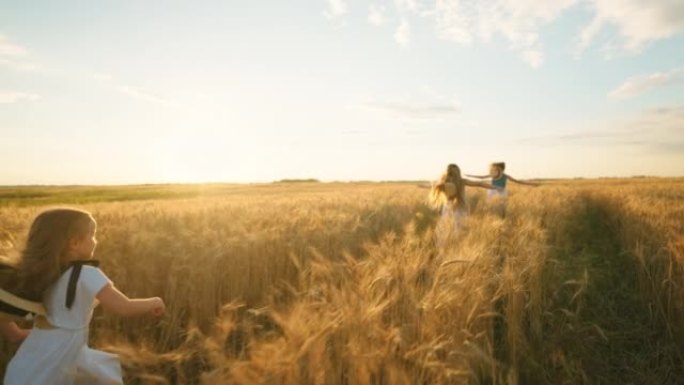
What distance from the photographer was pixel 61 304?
7.50 feet

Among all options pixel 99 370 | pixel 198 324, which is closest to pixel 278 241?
pixel 198 324

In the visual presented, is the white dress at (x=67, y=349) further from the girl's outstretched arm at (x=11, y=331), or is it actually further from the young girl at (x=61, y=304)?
the girl's outstretched arm at (x=11, y=331)

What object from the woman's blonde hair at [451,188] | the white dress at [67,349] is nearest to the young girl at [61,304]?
the white dress at [67,349]

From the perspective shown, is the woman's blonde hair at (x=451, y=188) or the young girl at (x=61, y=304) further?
the woman's blonde hair at (x=451, y=188)

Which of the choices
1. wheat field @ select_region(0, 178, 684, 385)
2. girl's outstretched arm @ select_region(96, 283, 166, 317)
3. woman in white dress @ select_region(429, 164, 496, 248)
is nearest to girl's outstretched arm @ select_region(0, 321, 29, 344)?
wheat field @ select_region(0, 178, 684, 385)

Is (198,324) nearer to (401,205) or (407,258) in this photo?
(407,258)

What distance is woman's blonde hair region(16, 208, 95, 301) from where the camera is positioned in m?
2.24

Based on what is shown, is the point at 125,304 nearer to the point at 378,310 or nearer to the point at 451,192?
the point at 378,310

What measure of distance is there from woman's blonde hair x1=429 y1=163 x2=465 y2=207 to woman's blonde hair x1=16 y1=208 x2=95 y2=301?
5.41 m

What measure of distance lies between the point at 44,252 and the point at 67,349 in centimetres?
48

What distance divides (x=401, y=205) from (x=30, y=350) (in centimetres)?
988

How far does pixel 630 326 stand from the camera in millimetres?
4031

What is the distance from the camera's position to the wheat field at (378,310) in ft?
6.73

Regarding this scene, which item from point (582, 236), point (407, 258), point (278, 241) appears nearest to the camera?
point (407, 258)
